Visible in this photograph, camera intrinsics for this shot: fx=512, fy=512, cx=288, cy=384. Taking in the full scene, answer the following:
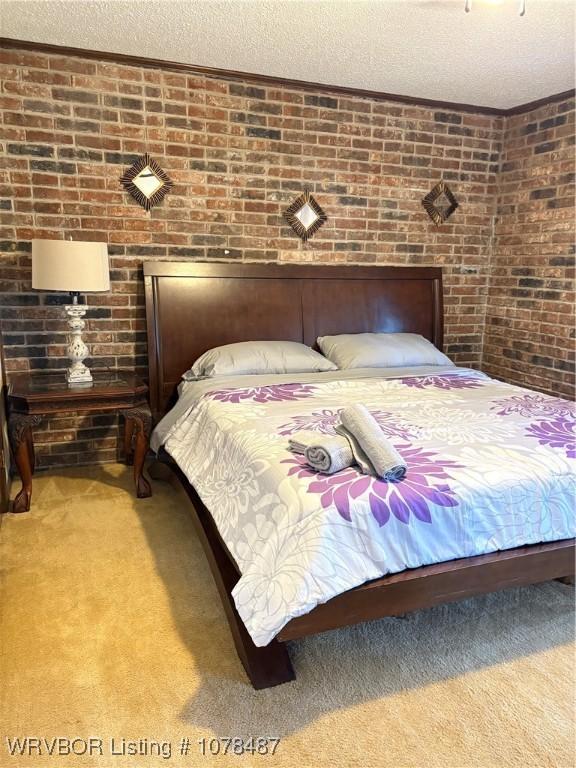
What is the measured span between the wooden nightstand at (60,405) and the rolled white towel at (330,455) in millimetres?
1429

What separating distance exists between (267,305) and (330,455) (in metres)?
1.97

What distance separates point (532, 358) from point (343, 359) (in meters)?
1.51

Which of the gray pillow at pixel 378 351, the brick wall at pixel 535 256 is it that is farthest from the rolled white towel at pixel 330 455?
the brick wall at pixel 535 256

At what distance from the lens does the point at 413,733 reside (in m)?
1.47

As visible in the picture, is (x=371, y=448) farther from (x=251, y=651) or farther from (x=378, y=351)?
(x=378, y=351)

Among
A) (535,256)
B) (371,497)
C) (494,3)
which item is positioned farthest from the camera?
(535,256)

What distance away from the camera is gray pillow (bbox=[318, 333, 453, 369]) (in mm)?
3314

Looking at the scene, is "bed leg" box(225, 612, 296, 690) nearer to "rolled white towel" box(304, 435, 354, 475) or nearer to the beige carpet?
the beige carpet

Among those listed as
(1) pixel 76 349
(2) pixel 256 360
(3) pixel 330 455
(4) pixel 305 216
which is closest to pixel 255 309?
(2) pixel 256 360

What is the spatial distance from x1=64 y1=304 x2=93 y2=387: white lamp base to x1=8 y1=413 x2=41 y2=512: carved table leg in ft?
1.03

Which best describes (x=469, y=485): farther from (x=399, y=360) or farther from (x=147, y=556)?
(x=399, y=360)

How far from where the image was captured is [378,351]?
3.35 m

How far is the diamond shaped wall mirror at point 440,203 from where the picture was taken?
382 centimetres

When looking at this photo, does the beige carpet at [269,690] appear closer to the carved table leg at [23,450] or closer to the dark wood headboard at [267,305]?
the carved table leg at [23,450]
